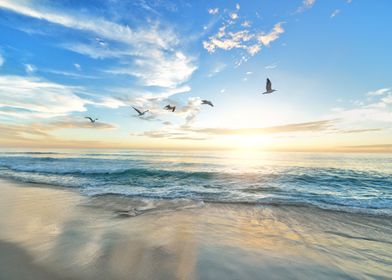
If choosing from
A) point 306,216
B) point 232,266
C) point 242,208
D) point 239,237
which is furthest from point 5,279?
point 306,216

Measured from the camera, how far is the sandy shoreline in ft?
13.2

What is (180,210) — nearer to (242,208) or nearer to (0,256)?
(242,208)

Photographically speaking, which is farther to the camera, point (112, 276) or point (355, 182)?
point (355, 182)

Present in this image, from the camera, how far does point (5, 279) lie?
11.7ft

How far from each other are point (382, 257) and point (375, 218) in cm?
356

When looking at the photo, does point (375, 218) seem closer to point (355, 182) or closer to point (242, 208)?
point (242, 208)

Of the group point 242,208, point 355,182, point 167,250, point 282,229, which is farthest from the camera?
point 355,182

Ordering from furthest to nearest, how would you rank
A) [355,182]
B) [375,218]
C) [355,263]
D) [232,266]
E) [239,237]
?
[355,182] < [375,218] < [239,237] < [355,263] < [232,266]

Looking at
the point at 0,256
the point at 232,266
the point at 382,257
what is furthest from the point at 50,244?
the point at 382,257

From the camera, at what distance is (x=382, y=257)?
485 cm

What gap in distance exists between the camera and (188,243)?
523 centimetres

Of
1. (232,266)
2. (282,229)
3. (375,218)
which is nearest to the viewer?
(232,266)

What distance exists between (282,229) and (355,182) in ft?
40.3

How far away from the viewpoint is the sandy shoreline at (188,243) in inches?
158
